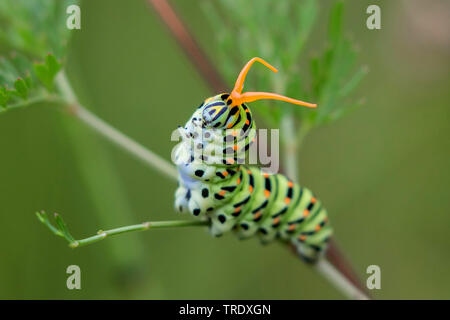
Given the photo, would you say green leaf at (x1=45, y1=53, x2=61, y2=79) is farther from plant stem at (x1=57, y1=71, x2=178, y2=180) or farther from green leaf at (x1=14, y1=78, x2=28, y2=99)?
plant stem at (x1=57, y1=71, x2=178, y2=180)

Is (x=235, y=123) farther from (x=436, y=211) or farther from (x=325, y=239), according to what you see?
(x=436, y=211)

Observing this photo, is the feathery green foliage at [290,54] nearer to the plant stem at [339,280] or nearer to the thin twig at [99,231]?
the plant stem at [339,280]

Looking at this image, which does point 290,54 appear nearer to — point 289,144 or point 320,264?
point 289,144

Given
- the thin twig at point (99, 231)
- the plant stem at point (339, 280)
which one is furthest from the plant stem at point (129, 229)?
the plant stem at point (339, 280)

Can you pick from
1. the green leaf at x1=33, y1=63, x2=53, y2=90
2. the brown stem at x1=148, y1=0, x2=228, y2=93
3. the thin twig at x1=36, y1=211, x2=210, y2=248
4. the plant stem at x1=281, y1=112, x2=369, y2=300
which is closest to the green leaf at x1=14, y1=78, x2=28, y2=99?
the green leaf at x1=33, y1=63, x2=53, y2=90

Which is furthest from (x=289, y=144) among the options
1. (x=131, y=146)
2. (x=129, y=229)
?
(x=129, y=229)

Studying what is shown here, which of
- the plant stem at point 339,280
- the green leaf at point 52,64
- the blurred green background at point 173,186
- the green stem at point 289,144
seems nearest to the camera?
the green leaf at point 52,64

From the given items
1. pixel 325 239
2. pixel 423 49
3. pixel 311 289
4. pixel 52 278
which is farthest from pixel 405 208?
pixel 52 278
